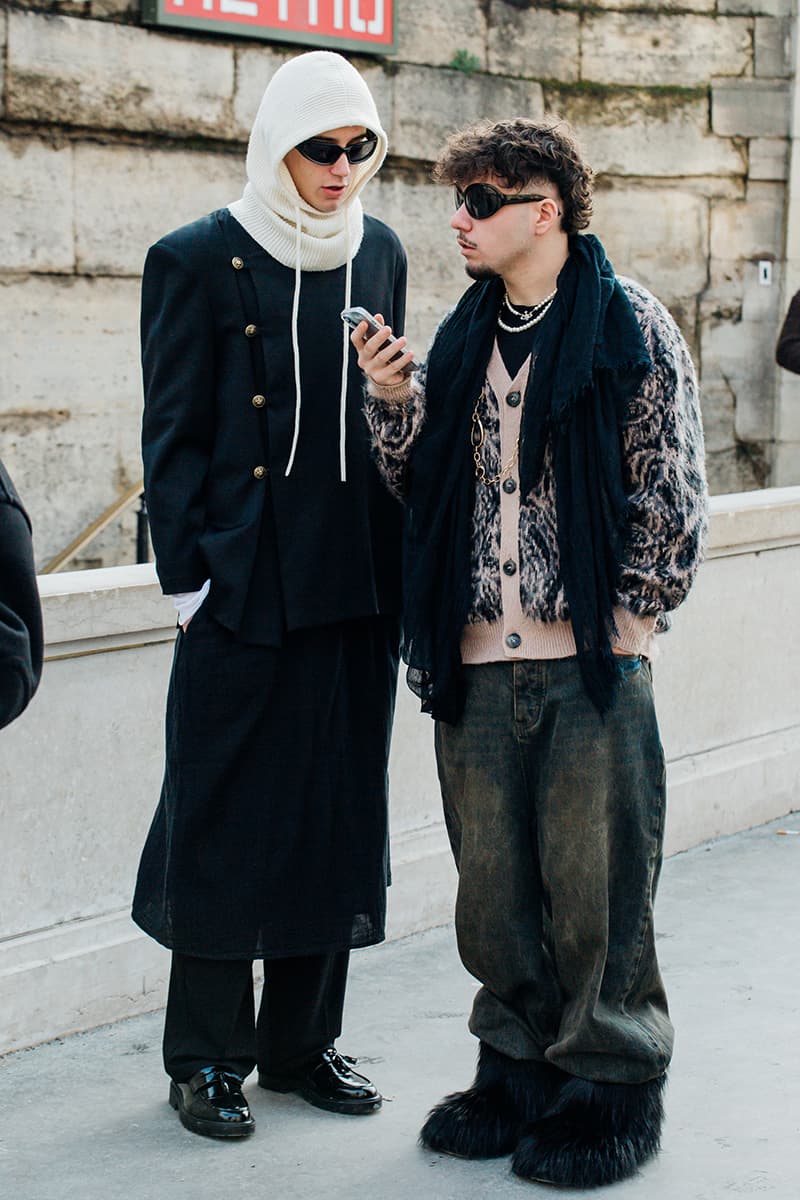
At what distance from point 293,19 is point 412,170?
99cm

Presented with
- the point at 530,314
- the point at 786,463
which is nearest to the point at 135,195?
the point at 786,463

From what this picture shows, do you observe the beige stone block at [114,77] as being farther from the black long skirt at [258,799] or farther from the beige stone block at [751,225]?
the black long skirt at [258,799]

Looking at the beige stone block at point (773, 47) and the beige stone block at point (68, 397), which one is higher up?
the beige stone block at point (773, 47)

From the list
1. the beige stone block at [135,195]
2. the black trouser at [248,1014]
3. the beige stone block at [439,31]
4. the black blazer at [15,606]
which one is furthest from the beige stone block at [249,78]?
the black blazer at [15,606]

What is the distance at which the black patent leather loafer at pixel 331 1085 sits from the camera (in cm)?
351

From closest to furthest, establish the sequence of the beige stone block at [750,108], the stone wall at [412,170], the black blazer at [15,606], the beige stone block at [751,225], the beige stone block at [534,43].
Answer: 1. the black blazer at [15,606]
2. the stone wall at [412,170]
3. the beige stone block at [534,43]
4. the beige stone block at [750,108]
5. the beige stone block at [751,225]

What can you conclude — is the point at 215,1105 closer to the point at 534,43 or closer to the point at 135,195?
the point at 135,195

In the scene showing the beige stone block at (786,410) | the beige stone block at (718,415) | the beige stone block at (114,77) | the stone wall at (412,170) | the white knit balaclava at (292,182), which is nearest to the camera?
the white knit balaclava at (292,182)

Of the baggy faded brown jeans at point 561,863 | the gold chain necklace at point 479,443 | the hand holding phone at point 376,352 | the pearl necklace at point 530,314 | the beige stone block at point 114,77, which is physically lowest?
the baggy faded brown jeans at point 561,863

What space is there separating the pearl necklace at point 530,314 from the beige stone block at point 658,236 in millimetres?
6618

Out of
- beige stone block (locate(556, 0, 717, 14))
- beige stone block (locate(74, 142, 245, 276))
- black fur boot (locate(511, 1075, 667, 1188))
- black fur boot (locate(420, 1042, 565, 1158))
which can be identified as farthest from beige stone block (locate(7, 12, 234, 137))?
black fur boot (locate(511, 1075, 667, 1188))

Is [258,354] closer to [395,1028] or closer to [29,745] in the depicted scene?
[29,745]

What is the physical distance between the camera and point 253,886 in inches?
132

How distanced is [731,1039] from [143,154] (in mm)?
5077
